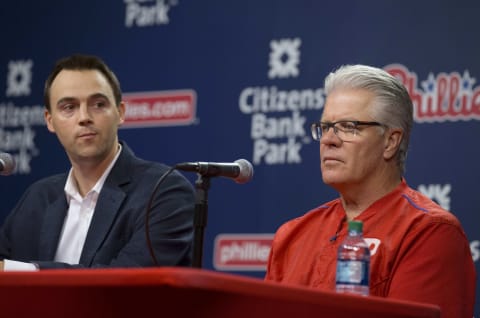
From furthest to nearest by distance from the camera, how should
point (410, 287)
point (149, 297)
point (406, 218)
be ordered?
point (406, 218) → point (410, 287) → point (149, 297)

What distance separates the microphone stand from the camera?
229 cm

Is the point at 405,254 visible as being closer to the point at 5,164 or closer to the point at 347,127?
the point at 347,127

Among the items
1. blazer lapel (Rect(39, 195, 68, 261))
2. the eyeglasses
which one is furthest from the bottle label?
blazer lapel (Rect(39, 195, 68, 261))

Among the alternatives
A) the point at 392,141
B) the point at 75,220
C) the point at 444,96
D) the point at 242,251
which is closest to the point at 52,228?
the point at 75,220

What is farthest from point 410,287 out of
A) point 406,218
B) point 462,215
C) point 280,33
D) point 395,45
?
point 280,33

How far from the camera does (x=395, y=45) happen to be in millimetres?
4211

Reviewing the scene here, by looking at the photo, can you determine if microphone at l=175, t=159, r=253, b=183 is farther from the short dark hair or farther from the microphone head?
the short dark hair

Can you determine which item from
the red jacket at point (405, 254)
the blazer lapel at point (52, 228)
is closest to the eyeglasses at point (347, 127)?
the red jacket at point (405, 254)

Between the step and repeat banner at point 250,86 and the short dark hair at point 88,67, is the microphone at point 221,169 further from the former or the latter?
the step and repeat banner at point 250,86

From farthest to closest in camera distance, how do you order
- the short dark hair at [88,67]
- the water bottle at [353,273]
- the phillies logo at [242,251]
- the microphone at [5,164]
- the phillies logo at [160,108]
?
the phillies logo at [160,108], the phillies logo at [242,251], the short dark hair at [88,67], the microphone at [5,164], the water bottle at [353,273]

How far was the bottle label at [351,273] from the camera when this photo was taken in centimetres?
224

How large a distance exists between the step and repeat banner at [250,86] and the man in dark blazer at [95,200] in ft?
3.32

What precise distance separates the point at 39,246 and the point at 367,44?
1.77 metres

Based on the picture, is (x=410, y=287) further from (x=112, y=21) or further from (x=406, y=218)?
(x=112, y=21)
